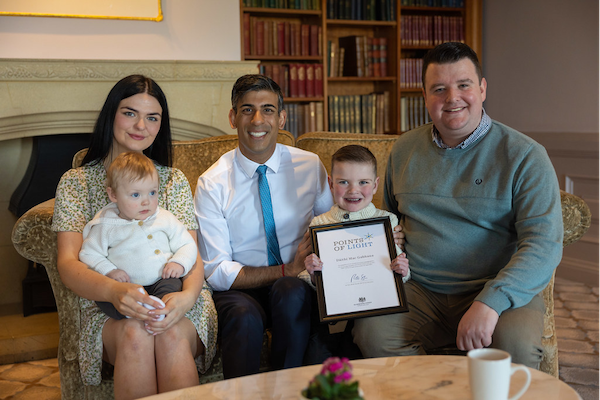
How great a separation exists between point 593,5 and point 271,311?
10.2 feet

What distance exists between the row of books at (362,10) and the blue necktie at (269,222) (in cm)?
258

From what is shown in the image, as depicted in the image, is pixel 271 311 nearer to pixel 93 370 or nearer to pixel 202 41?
pixel 93 370

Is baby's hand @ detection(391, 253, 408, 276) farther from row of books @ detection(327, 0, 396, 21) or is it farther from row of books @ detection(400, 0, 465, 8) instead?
row of books @ detection(400, 0, 465, 8)

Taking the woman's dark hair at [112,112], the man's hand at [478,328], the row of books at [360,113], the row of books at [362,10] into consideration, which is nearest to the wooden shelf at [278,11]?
Result: the row of books at [362,10]

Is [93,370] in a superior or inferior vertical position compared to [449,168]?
inferior

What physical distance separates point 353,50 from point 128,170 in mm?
3037

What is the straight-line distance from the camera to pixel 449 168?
5.72 ft

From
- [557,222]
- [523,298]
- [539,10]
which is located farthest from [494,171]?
[539,10]

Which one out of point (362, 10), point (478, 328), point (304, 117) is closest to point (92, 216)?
point (478, 328)

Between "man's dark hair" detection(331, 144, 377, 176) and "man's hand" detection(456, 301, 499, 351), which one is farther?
"man's dark hair" detection(331, 144, 377, 176)

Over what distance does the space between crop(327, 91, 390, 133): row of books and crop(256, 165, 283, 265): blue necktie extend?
7.74ft

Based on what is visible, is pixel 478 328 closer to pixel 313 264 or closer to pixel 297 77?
pixel 313 264

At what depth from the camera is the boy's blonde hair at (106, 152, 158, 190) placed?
1.57 meters

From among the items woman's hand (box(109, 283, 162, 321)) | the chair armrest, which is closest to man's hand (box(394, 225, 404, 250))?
the chair armrest
